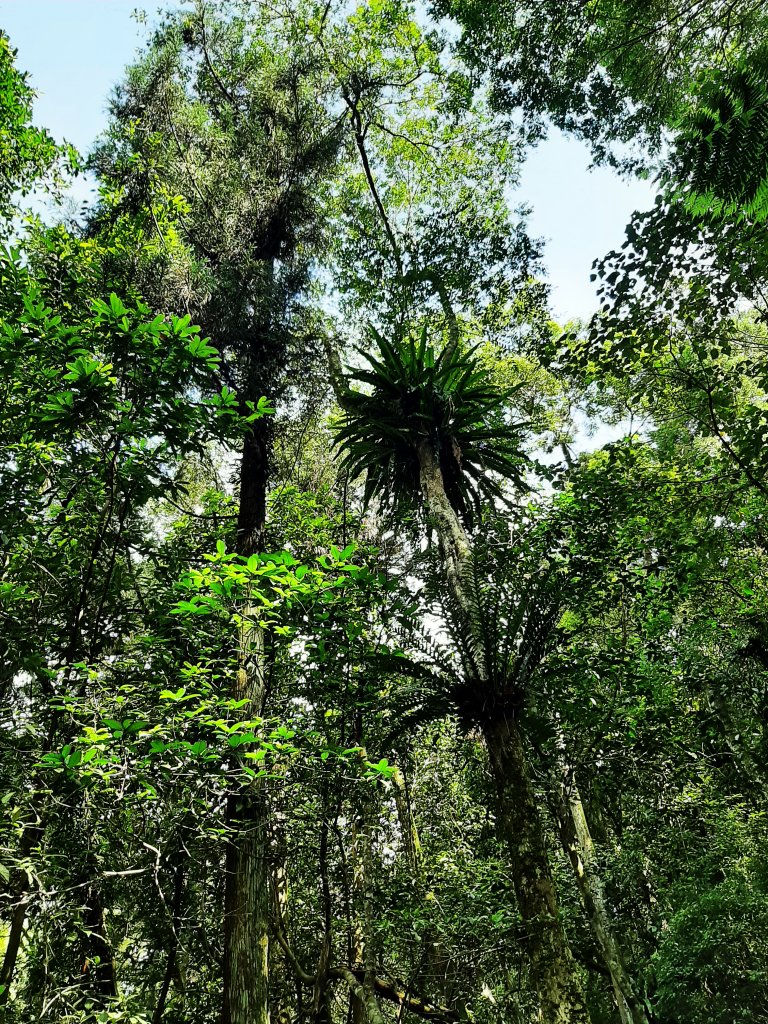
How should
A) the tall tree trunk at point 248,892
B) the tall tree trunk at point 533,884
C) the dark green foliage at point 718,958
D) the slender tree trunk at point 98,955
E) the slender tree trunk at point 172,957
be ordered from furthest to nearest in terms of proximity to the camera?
the dark green foliage at point 718,958
the slender tree trunk at point 98,955
the slender tree trunk at point 172,957
the tall tree trunk at point 248,892
the tall tree trunk at point 533,884

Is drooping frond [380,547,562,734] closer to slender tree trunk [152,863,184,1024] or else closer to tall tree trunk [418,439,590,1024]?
tall tree trunk [418,439,590,1024]

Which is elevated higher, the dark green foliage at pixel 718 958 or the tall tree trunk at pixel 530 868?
the tall tree trunk at pixel 530 868

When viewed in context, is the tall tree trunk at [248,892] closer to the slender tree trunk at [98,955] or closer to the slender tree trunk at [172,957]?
the slender tree trunk at [172,957]

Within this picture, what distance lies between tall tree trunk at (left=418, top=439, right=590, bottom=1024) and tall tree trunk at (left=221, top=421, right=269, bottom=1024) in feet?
5.29

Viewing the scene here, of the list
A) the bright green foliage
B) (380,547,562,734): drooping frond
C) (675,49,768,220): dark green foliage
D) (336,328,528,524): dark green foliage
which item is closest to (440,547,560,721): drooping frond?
(380,547,562,734): drooping frond

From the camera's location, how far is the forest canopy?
11.0ft

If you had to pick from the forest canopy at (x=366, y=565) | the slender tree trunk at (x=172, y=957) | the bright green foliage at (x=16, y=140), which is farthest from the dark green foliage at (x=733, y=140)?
the bright green foliage at (x=16, y=140)

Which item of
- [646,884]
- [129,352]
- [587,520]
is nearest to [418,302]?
[587,520]

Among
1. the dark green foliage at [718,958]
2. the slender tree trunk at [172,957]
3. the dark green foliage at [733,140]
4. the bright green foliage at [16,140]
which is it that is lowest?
the dark green foliage at [718,958]

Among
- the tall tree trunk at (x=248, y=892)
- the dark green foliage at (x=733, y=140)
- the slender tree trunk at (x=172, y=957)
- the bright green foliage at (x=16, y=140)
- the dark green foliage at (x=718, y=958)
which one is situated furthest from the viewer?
the dark green foliage at (x=718, y=958)

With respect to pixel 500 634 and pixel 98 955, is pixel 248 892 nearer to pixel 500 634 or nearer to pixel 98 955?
pixel 98 955

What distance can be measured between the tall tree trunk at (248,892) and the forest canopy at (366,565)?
0.09ft

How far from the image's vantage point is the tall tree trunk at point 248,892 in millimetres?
3947

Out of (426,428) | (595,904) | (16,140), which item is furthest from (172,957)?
(16,140)
